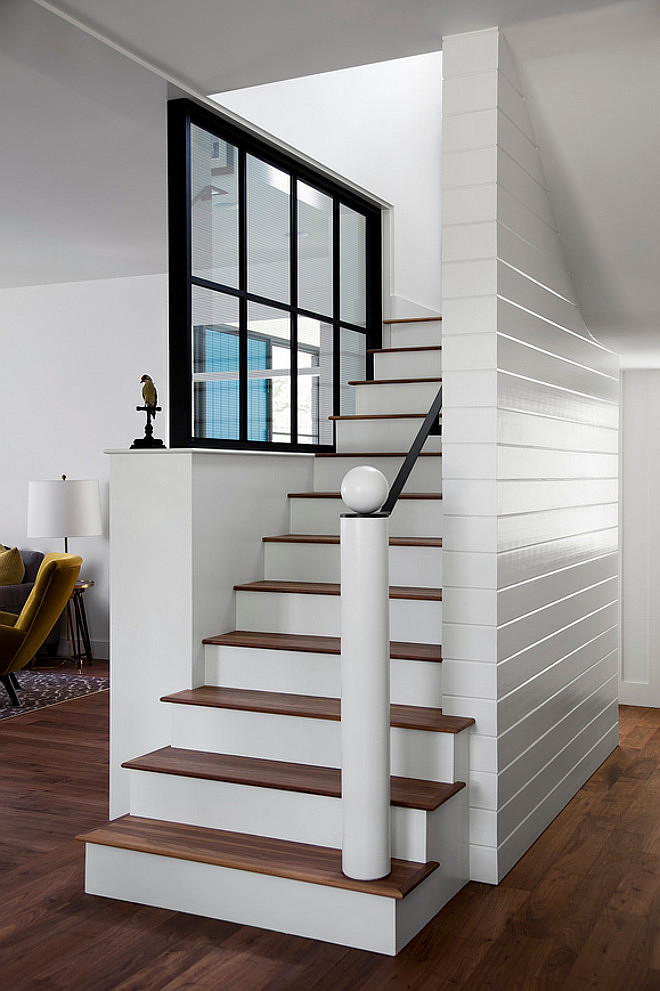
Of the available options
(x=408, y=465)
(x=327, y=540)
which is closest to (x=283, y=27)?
(x=408, y=465)

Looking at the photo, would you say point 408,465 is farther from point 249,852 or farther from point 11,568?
point 11,568

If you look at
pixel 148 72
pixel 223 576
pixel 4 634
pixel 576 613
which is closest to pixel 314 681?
pixel 223 576

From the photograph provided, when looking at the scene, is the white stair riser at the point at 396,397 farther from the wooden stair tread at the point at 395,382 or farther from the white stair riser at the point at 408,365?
the white stair riser at the point at 408,365

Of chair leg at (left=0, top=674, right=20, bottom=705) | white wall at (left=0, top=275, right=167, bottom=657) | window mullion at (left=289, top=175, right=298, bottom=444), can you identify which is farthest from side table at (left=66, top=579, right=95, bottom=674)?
window mullion at (left=289, top=175, right=298, bottom=444)

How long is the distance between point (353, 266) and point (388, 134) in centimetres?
84

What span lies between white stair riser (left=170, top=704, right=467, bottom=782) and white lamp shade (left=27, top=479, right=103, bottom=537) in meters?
3.50

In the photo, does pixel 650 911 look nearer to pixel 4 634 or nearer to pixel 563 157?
pixel 563 157

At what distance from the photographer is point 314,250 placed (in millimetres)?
4695

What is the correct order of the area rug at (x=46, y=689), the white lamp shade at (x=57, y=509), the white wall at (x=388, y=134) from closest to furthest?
1. the white wall at (x=388, y=134)
2. the area rug at (x=46, y=689)
3. the white lamp shade at (x=57, y=509)

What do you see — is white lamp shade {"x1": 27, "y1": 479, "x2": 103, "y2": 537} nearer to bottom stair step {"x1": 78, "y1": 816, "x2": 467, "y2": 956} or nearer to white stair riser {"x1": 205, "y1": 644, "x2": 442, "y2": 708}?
white stair riser {"x1": 205, "y1": 644, "x2": 442, "y2": 708}

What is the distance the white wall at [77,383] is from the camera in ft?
22.8

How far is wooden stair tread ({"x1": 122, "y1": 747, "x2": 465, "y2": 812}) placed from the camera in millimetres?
2793

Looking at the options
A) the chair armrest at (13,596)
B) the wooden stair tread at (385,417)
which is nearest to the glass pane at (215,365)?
the wooden stair tread at (385,417)

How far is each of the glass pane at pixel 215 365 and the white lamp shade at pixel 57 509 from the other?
2.85m
